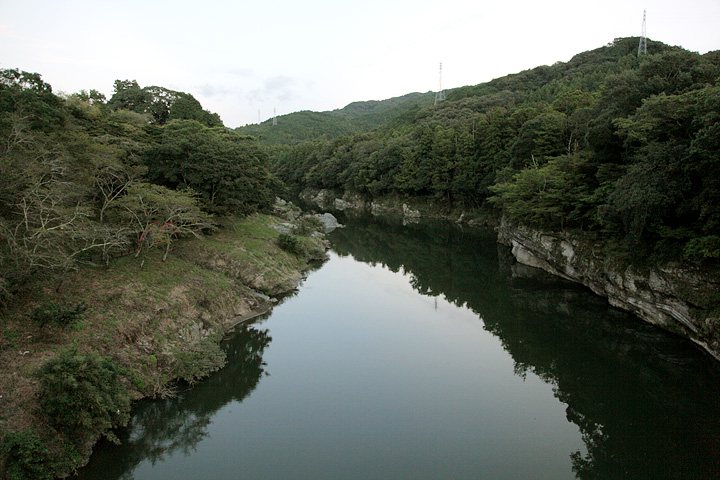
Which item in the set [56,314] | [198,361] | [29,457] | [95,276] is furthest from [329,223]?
[29,457]

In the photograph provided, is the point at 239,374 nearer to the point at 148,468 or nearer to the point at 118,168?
the point at 148,468

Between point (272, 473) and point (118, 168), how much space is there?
16730 mm

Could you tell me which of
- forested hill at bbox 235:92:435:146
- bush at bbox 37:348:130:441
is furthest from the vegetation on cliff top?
forested hill at bbox 235:92:435:146

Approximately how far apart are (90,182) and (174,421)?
12.3 m

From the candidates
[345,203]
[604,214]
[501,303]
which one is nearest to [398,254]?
[501,303]

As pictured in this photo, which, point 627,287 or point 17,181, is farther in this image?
point 627,287

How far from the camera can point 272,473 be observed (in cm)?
1078

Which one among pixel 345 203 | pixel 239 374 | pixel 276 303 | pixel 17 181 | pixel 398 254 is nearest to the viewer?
pixel 17 181

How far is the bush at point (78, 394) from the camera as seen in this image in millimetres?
10047

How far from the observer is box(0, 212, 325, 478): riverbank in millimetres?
9930

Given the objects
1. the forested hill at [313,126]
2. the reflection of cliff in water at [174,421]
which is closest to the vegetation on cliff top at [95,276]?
the reflection of cliff in water at [174,421]

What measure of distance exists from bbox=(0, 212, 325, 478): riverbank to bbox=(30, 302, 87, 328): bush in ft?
0.22

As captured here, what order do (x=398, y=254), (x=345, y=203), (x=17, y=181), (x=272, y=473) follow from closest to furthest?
(x=272, y=473) → (x=17, y=181) → (x=398, y=254) → (x=345, y=203)

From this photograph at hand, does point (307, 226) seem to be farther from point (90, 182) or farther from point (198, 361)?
point (198, 361)
